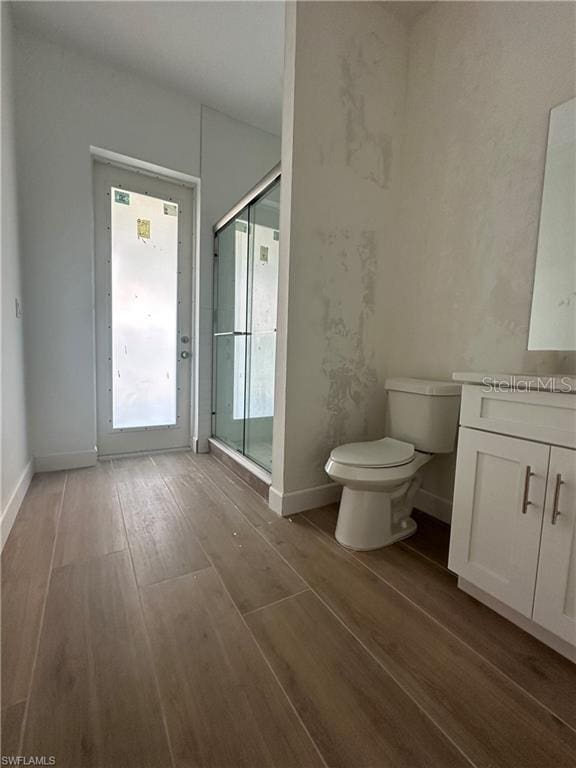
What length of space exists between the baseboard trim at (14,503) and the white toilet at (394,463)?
56.7 inches

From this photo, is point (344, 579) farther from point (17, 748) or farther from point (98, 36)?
point (98, 36)

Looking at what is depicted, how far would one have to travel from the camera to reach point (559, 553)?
0.92 metres

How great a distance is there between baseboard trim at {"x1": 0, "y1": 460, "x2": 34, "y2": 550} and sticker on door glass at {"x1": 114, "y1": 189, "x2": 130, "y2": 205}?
1.93m

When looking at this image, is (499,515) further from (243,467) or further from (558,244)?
(243,467)

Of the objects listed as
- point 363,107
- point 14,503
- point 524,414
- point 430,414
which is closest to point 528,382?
point 524,414

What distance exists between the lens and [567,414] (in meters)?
0.92

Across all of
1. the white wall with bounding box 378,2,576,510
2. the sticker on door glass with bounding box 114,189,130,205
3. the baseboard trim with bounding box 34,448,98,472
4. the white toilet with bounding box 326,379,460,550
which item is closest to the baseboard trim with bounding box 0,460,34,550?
the baseboard trim with bounding box 34,448,98,472

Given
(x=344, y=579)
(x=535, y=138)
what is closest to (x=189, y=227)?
(x=535, y=138)

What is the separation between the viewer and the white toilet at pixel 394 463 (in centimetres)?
144

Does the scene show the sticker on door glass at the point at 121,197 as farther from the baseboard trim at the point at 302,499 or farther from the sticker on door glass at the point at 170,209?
the baseboard trim at the point at 302,499

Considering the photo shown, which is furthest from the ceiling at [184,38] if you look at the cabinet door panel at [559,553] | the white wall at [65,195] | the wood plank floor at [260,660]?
the wood plank floor at [260,660]

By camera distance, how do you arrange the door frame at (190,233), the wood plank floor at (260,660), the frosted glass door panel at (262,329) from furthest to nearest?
1. the door frame at (190,233)
2. the frosted glass door panel at (262,329)
3. the wood plank floor at (260,660)

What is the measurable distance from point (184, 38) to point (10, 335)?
81.5 inches

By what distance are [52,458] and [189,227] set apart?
6.67 ft
